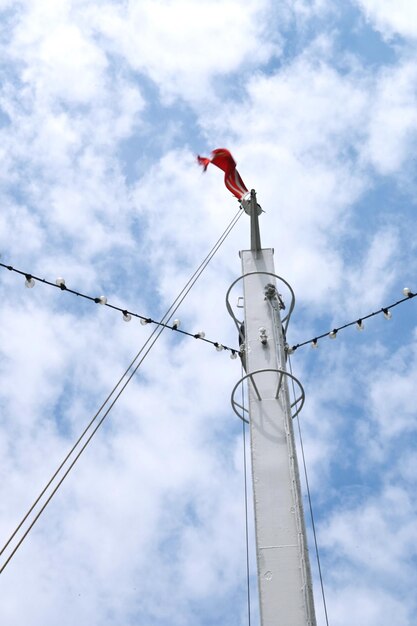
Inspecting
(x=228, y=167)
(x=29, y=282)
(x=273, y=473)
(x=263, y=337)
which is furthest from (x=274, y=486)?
(x=228, y=167)

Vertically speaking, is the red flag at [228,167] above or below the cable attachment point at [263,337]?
above

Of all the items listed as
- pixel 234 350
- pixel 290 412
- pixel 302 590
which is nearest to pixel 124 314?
pixel 234 350

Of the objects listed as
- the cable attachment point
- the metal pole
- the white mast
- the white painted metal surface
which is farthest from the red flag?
the cable attachment point

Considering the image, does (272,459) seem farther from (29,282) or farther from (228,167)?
(228,167)

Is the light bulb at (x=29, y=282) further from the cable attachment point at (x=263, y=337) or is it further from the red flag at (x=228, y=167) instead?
the red flag at (x=228, y=167)

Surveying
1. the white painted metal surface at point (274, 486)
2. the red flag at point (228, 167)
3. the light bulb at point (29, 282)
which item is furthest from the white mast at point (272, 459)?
the light bulb at point (29, 282)

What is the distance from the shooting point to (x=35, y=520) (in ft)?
21.3

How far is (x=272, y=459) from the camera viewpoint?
6.85 metres

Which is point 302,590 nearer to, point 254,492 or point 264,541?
point 264,541

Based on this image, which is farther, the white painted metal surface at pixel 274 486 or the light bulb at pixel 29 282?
the light bulb at pixel 29 282

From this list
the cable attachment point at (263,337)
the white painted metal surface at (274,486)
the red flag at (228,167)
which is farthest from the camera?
the red flag at (228,167)

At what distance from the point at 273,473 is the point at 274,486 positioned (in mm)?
138

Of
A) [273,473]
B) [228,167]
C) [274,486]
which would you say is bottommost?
[274,486]

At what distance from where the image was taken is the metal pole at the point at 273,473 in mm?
5918
